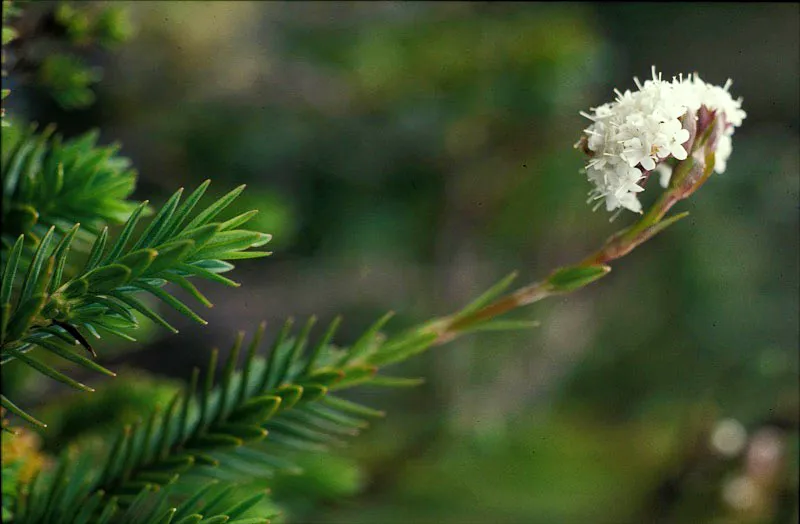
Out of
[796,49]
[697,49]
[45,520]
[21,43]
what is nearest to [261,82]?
[697,49]

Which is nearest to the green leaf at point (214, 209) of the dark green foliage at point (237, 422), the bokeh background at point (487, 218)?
the dark green foliage at point (237, 422)

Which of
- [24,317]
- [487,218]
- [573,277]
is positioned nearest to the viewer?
[24,317]

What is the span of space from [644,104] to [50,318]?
0.96ft

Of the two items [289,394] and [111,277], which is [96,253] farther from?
[289,394]

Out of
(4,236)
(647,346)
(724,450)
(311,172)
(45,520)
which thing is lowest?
(45,520)

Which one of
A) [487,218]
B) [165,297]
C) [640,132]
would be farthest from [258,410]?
[487,218]

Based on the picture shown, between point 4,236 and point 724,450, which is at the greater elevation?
point 724,450

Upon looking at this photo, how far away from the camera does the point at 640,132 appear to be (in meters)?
0.35

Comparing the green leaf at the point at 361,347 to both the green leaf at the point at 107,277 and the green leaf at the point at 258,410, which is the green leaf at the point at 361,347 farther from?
the green leaf at the point at 107,277

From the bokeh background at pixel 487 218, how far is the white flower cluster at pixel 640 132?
96 centimetres

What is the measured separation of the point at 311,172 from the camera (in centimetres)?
161

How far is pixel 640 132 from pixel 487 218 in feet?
4.33

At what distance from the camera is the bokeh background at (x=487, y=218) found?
4.56 ft

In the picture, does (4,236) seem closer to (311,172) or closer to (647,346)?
(311,172)
